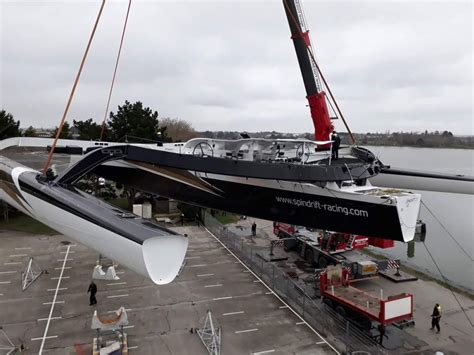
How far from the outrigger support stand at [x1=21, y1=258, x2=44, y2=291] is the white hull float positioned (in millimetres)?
4324

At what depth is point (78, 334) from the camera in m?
10.0

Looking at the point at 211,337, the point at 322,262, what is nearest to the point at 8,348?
the point at 211,337

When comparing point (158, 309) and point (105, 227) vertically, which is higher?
point (105, 227)

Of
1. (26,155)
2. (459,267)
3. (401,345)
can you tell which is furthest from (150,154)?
(459,267)

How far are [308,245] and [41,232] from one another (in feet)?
45.8

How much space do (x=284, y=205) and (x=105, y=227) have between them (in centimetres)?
499

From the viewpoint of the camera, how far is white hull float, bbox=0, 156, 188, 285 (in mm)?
5695

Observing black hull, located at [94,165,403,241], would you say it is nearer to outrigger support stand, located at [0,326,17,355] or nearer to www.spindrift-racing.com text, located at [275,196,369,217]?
www.spindrift-racing.com text, located at [275,196,369,217]

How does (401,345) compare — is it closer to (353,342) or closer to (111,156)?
(353,342)

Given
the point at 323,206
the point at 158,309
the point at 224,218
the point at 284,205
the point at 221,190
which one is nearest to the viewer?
the point at 323,206

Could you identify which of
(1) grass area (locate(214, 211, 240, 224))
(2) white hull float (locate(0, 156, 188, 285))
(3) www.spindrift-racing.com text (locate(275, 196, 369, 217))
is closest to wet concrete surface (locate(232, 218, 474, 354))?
(3) www.spindrift-racing.com text (locate(275, 196, 369, 217))

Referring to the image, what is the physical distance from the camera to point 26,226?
21.5 metres

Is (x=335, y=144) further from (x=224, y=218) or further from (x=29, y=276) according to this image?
(x=224, y=218)

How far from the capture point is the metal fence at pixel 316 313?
9683 mm
